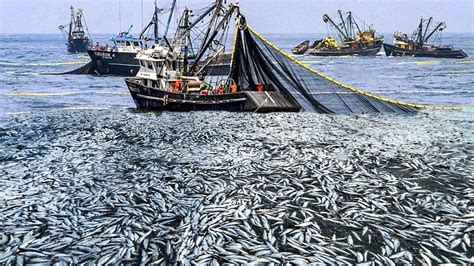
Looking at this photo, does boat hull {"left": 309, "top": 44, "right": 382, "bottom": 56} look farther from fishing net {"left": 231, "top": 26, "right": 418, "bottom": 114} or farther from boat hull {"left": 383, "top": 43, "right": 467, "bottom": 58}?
fishing net {"left": 231, "top": 26, "right": 418, "bottom": 114}

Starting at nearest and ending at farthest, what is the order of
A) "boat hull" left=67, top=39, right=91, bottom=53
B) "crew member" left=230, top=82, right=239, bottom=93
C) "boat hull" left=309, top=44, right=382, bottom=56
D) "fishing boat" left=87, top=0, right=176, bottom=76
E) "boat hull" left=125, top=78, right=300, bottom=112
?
1. "boat hull" left=125, top=78, right=300, bottom=112
2. "crew member" left=230, top=82, right=239, bottom=93
3. "fishing boat" left=87, top=0, right=176, bottom=76
4. "boat hull" left=309, top=44, right=382, bottom=56
5. "boat hull" left=67, top=39, right=91, bottom=53

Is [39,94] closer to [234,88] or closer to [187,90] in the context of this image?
[187,90]

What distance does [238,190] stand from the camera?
1592cm

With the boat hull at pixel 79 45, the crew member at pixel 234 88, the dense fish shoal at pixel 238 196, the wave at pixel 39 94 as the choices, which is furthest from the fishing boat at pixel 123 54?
the boat hull at pixel 79 45

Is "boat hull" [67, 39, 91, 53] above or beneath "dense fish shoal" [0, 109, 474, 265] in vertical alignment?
above

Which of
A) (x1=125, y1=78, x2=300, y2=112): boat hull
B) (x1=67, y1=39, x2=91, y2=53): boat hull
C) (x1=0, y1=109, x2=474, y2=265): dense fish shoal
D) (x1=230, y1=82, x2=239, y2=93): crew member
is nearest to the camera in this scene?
(x1=0, y1=109, x2=474, y2=265): dense fish shoal

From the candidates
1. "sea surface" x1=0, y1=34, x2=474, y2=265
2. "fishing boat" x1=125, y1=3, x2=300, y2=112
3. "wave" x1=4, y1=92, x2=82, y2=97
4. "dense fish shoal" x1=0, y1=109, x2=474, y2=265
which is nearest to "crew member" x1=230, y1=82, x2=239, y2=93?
"fishing boat" x1=125, y1=3, x2=300, y2=112

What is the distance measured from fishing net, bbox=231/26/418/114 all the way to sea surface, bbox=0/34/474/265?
1078 millimetres

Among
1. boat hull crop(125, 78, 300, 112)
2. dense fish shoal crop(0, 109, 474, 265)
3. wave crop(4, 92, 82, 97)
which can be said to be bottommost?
wave crop(4, 92, 82, 97)

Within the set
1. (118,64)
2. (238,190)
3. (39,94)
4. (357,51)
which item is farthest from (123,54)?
(357,51)

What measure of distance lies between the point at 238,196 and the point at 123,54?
180 feet

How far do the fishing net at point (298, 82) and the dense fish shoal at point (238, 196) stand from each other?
15.6ft

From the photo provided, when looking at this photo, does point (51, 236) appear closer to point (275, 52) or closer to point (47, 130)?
point (47, 130)

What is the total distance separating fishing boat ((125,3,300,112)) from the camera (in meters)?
34.4
